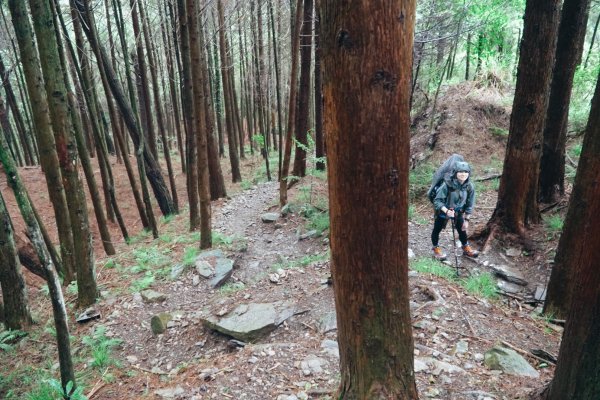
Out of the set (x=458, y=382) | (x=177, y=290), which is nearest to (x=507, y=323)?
(x=458, y=382)

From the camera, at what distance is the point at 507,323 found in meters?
4.30

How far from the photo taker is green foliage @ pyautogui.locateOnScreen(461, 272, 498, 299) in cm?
508

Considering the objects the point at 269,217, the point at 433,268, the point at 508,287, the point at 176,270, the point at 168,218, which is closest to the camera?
the point at 433,268

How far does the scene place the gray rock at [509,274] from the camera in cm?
562

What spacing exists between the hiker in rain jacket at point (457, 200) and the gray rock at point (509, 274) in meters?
0.43

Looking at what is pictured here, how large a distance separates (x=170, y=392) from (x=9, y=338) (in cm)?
327

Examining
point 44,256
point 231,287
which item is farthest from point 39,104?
point 231,287

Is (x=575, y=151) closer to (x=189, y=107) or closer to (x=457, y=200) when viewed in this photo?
(x=457, y=200)

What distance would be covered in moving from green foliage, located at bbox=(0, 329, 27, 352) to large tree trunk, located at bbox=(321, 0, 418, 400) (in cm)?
518

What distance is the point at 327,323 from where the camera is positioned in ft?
14.0

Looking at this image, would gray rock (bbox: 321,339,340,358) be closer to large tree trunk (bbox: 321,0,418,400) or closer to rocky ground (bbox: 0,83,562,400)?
rocky ground (bbox: 0,83,562,400)

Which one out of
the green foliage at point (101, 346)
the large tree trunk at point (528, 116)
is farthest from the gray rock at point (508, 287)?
the green foliage at point (101, 346)

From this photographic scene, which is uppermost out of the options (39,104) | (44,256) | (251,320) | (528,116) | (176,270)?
(39,104)

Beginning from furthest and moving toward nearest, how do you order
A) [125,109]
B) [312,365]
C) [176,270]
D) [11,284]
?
[125,109] < [176,270] < [11,284] < [312,365]
